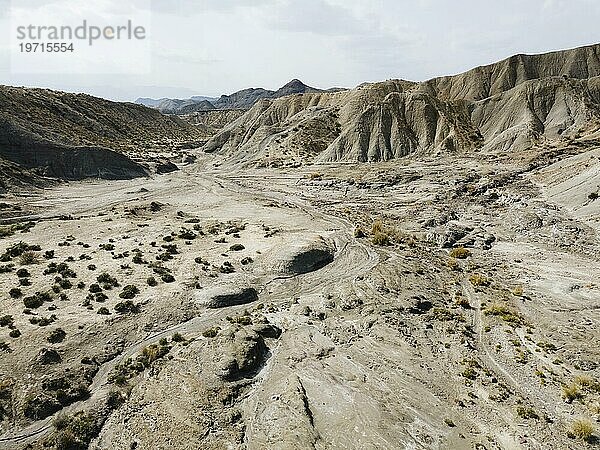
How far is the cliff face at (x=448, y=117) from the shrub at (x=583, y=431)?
230ft

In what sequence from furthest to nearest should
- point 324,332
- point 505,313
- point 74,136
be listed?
1. point 74,136
2. point 505,313
3. point 324,332

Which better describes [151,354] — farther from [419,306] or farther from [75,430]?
[419,306]

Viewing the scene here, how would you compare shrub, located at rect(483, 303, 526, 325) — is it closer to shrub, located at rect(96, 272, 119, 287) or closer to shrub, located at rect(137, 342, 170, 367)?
shrub, located at rect(137, 342, 170, 367)

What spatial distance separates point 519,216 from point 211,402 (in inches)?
1570

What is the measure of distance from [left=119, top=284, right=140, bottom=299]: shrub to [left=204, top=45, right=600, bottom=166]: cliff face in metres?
62.3

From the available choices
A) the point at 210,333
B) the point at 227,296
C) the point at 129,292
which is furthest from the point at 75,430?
the point at 227,296

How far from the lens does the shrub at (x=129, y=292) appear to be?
29964 millimetres

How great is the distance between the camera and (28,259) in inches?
1411

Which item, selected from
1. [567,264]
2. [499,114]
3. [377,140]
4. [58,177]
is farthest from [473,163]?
[58,177]

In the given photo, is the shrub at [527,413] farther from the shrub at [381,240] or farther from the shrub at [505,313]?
the shrub at [381,240]

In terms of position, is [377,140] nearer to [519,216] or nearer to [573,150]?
[573,150]

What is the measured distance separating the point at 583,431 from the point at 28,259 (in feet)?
129

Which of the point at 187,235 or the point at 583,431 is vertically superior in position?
the point at 187,235

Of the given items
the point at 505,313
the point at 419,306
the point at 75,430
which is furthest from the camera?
the point at 419,306
